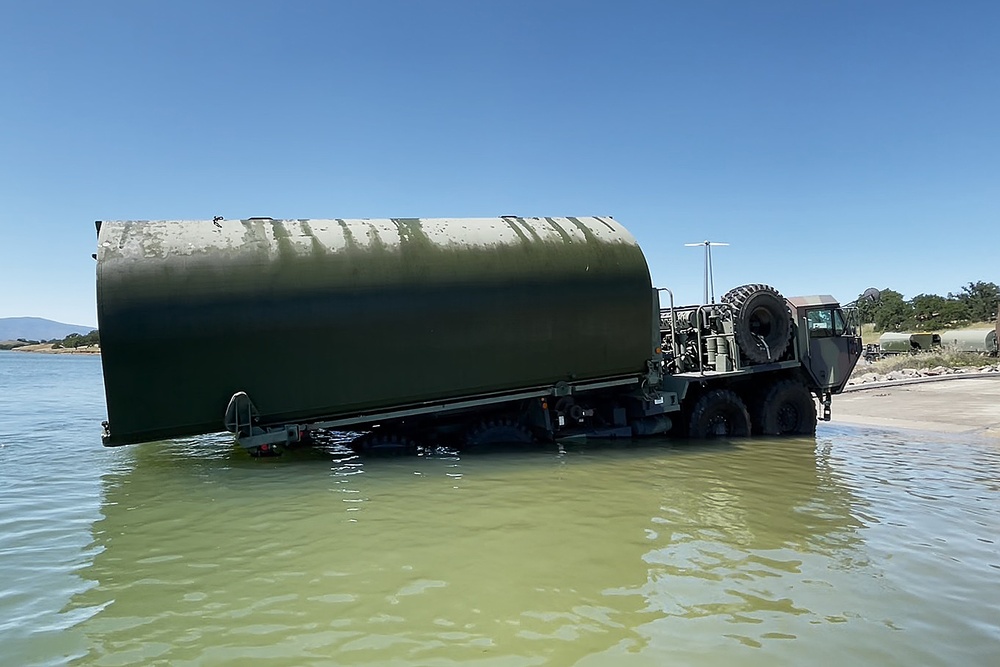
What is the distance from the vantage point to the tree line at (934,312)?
57438mm

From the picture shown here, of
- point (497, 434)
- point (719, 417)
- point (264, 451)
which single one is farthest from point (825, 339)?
point (264, 451)

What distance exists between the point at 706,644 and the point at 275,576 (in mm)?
3213

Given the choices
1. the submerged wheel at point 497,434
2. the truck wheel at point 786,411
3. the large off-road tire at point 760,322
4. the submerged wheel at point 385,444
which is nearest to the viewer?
the submerged wheel at point 385,444

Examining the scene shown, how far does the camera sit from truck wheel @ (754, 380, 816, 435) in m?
14.2

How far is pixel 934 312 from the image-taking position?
59344 millimetres

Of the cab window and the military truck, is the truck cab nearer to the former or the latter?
the cab window

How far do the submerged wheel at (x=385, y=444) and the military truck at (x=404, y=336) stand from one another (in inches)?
1.3

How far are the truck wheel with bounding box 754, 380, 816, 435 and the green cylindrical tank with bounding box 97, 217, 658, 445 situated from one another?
150 inches

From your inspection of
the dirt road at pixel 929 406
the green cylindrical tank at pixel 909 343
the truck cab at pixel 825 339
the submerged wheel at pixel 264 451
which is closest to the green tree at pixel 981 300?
the green cylindrical tank at pixel 909 343

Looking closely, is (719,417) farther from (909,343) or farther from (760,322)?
(909,343)

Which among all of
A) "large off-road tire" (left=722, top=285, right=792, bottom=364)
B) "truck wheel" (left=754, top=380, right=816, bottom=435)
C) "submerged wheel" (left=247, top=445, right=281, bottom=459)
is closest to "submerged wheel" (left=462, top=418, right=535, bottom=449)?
"submerged wheel" (left=247, top=445, right=281, bottom=459)

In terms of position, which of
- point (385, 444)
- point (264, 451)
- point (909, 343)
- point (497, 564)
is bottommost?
point (497, 564)

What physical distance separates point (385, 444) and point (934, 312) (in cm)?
6185

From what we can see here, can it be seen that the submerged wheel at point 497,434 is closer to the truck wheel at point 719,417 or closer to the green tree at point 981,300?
the truck wheel at point 719,417
